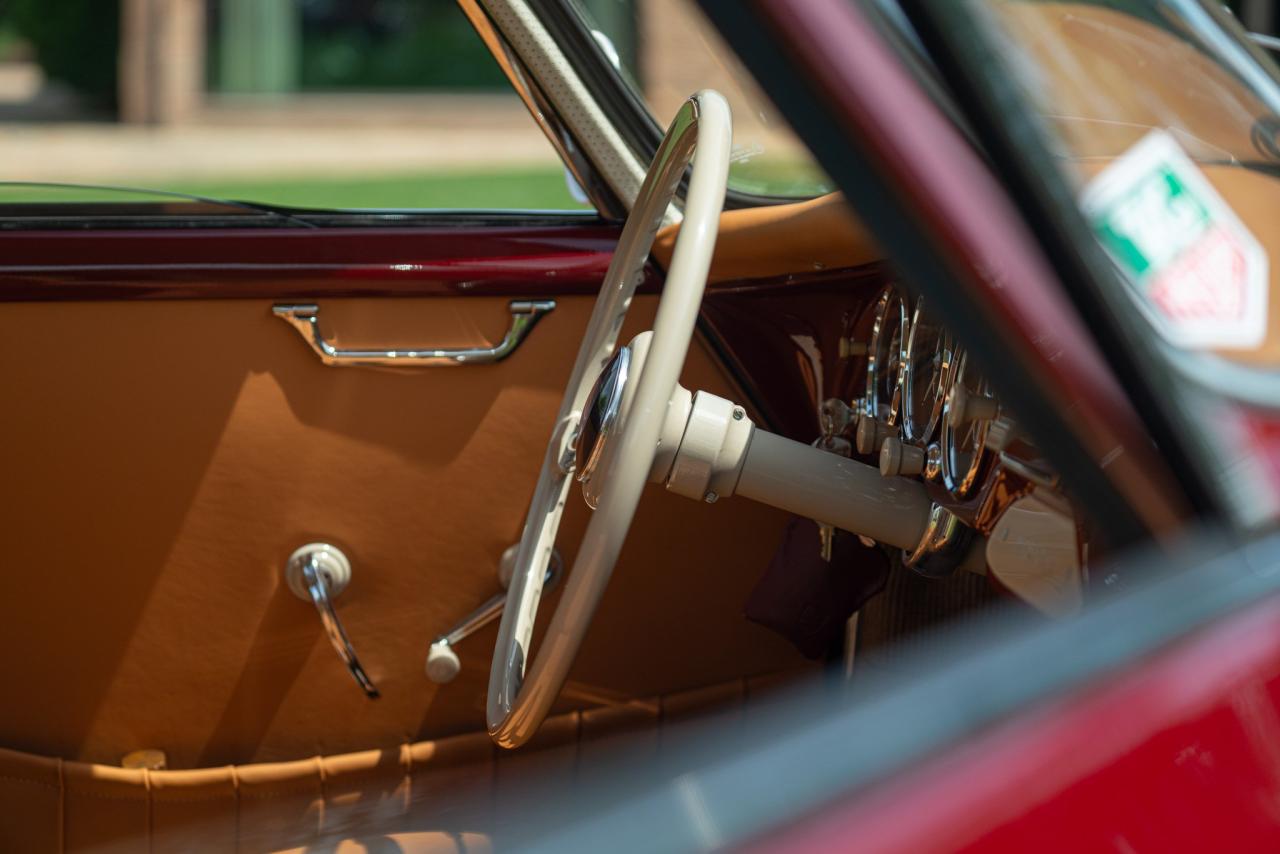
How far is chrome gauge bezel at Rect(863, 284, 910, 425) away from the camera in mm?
1350

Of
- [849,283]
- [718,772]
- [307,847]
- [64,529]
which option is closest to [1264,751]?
[718,772]

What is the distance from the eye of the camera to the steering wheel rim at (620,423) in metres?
0.98

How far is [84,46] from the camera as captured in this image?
1063cm

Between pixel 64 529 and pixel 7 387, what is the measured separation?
194 mm

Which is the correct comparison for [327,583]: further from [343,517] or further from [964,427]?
[964,427]

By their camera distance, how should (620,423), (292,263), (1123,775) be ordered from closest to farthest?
(1123,775) < (620,423) < (292,263)

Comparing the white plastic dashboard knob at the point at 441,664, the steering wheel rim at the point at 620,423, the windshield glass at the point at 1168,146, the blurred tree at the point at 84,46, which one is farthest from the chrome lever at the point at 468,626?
the blurred tree at the point at 84,46

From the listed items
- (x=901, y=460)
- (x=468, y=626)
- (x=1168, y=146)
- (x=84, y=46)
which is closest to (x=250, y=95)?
(x=84, y=46)

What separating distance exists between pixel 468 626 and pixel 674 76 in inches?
30.4

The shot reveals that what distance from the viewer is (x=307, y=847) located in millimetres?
1586

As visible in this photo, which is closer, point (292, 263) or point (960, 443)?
point (960, 443)

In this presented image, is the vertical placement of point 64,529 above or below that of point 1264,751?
below

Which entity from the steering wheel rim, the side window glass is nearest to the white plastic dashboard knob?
the steering wheel rim

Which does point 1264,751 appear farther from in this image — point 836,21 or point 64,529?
point 64,529
